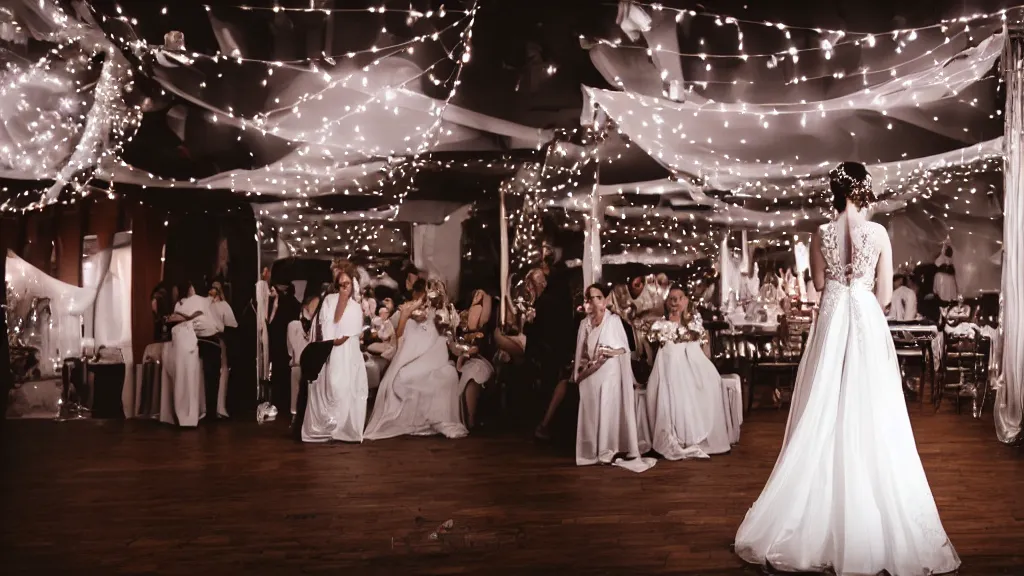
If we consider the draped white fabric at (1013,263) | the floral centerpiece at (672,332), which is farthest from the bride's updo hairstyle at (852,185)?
the draped white fabric at (1013,263)

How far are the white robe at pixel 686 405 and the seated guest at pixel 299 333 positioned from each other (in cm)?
354

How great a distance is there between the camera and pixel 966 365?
9.93m

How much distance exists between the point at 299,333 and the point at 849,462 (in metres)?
6.16

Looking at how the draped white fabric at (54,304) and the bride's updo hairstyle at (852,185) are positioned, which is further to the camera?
the draped white fabric at (54,304)

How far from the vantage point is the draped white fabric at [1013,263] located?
6.67 meters

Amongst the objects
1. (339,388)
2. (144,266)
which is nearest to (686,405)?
(339,388)

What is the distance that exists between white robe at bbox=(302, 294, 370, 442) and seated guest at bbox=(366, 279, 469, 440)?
20cm

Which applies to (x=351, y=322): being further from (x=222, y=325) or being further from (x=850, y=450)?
(x=850, y=450)

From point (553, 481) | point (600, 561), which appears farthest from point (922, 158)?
point (600, 561)

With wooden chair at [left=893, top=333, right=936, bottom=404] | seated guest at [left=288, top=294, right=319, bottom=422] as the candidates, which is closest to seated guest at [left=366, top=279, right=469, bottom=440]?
seated guest at [left=288, top=294, right=319, bottom=422]

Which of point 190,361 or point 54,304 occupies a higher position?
point 54,304

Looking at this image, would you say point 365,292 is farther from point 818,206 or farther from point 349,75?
point 818,206

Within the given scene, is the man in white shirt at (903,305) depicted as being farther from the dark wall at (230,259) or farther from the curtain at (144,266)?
the curtain at (144,266)

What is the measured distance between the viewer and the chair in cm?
879
